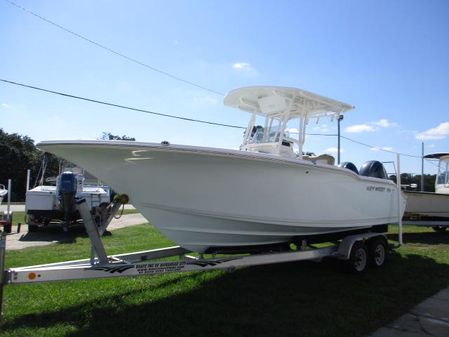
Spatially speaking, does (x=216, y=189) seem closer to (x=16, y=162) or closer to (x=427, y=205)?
(x=427, y=205)

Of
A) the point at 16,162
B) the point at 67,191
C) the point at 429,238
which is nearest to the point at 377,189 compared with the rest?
the point at 429,238

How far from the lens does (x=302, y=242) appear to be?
6574 millimetres

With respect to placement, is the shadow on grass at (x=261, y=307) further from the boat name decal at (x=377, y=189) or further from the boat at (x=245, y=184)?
the boat name decal at (x=377, y=189)

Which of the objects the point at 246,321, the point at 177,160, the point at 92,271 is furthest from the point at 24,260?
the point at 246,321

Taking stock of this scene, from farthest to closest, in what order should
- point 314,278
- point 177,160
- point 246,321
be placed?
point 314,278 < point 177,160 < point 246,321

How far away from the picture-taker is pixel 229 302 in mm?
4863

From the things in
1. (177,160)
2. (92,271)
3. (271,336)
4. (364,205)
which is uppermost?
(177,160)

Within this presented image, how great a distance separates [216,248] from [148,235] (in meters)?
5.81

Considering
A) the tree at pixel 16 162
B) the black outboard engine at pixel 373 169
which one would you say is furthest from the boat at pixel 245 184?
the tree at pixel 16 162

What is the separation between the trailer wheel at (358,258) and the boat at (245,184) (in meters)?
0.36

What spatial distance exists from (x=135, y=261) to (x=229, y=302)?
1.32 m

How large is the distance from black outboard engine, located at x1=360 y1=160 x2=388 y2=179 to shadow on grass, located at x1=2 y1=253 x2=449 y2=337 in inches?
72.0

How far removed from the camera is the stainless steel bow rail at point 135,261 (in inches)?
158

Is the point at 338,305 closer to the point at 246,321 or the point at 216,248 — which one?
the point at 246,321
